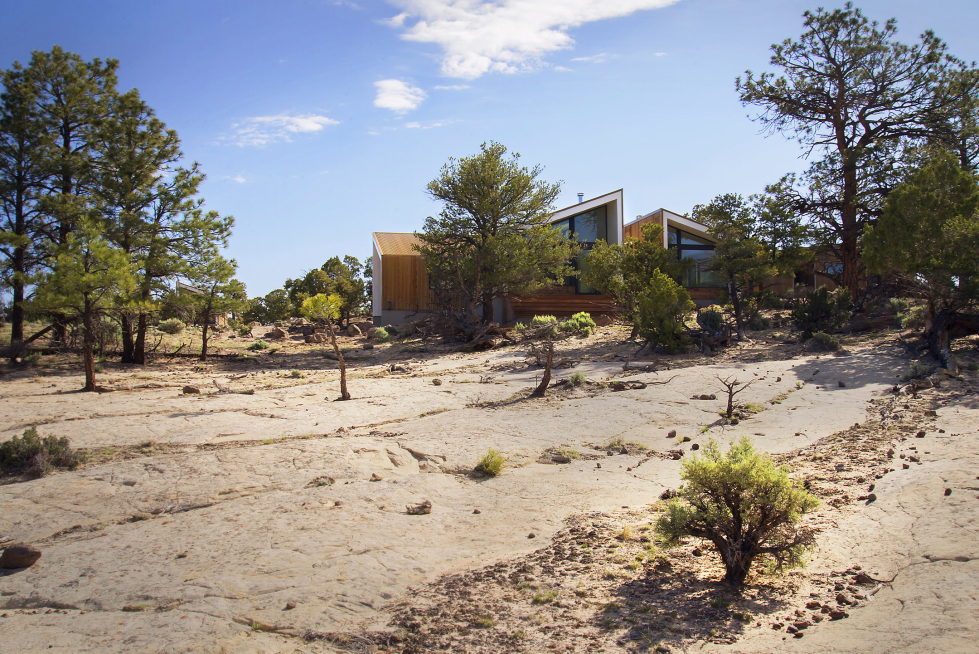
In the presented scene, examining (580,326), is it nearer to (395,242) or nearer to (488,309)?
(488,309)

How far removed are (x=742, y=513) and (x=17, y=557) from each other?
254 inches

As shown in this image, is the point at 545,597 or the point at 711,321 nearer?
the point at 545,597

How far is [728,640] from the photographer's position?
169 inches

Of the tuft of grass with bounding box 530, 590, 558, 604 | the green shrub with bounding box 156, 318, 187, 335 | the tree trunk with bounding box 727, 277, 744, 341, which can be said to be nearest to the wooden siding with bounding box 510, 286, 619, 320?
the tree trunk with bounding box 727, 277, 744, 341

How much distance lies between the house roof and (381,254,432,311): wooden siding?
588 mm

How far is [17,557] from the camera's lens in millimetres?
5805

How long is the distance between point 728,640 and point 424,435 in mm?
6425

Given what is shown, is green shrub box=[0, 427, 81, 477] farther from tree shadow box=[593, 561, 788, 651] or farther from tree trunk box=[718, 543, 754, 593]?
tree trunk box=[718, 543, 754, 593]

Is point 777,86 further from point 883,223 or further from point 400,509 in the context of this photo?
point 400,509

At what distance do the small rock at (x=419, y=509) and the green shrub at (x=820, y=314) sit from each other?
1532 centimetres

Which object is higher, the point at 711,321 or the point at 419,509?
the point at 711,321

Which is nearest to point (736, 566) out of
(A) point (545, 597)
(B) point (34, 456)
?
(A) point (545, 597)

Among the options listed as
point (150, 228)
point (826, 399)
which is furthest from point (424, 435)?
point (150, 228)

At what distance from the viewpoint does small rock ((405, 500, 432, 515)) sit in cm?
715
